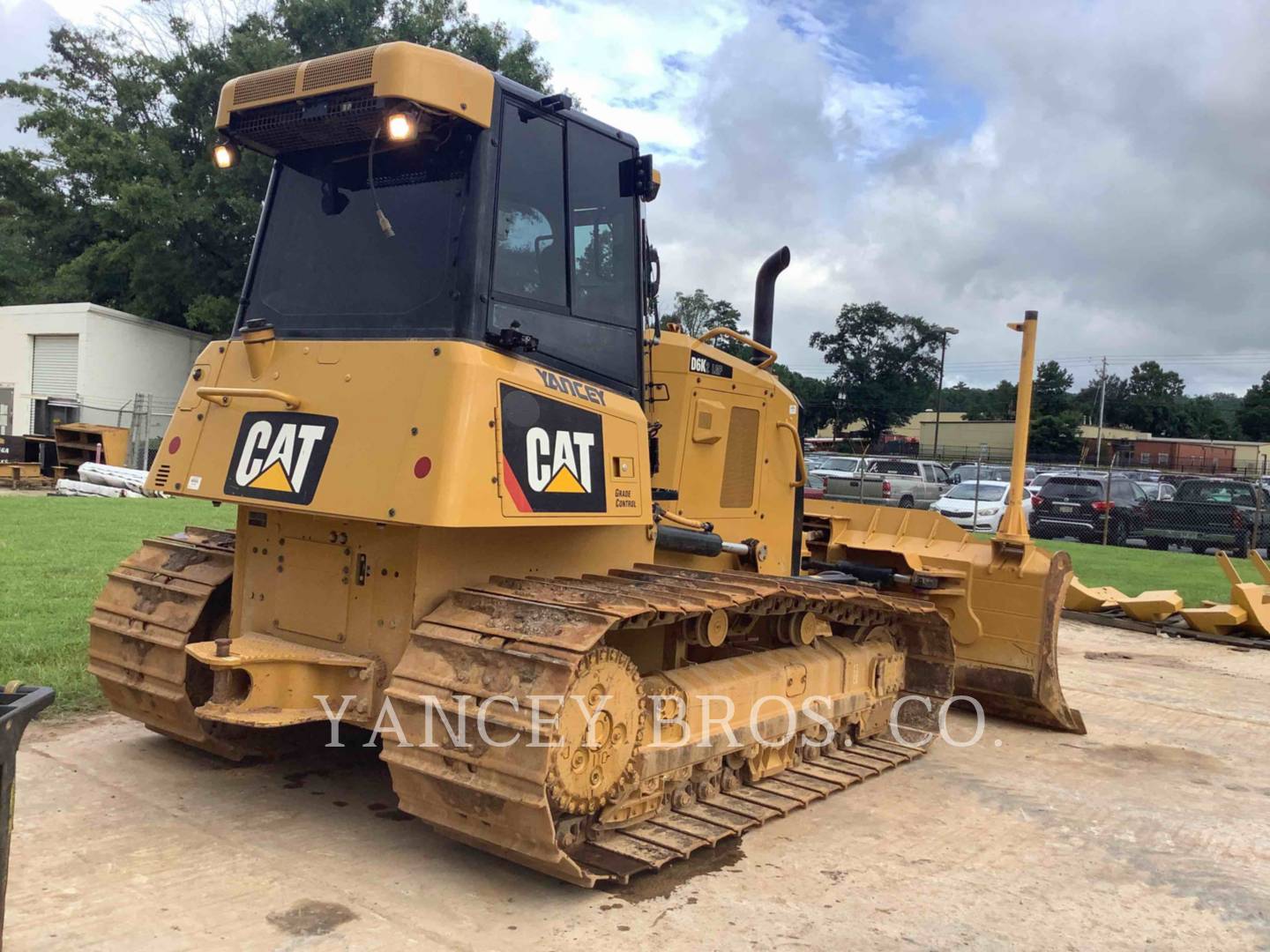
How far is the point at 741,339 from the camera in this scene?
6.25m

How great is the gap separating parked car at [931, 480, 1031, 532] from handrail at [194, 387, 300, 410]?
20.0 metres

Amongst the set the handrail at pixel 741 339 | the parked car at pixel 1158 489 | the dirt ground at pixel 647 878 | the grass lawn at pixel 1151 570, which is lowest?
Answer: the dirt ground at pixel 647 878

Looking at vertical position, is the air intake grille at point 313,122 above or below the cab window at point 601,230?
above

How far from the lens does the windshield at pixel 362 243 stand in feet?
14.2

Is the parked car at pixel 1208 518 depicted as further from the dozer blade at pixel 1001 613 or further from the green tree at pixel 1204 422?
the green tree at pixel 1204 422

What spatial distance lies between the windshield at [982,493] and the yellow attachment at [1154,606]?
42.5 feet

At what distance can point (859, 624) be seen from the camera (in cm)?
652

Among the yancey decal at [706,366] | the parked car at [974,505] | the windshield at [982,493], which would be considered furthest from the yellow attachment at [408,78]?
the windshield at [982,493]

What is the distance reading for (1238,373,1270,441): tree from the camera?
3307 inches

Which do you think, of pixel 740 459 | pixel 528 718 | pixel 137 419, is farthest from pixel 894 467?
pixel 528 718

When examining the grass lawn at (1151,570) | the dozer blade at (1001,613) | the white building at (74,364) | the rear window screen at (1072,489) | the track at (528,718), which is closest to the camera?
the track at (528,718)

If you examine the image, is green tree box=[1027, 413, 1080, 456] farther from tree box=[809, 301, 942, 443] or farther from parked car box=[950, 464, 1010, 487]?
parked car box=[950, 464, 1010, 487]

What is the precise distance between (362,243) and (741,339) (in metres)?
2.44

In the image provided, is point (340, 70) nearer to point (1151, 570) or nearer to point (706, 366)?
point (706, 366)
